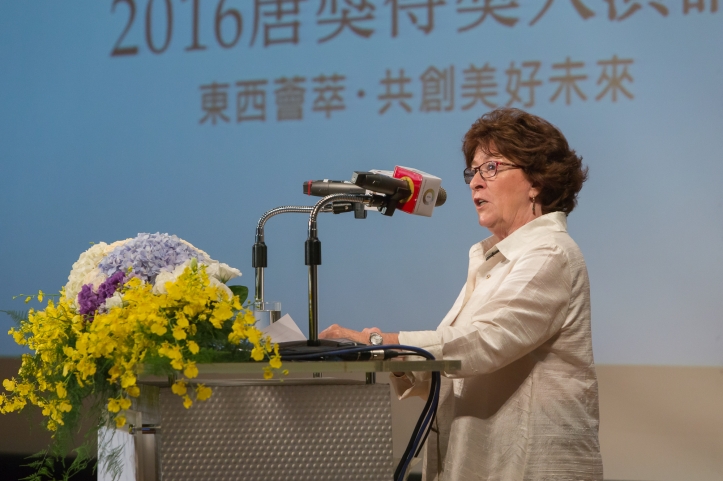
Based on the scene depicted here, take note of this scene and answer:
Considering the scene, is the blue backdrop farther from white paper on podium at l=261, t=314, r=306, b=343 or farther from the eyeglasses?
white paper on podium at l=261, t=314, r=306, b=343

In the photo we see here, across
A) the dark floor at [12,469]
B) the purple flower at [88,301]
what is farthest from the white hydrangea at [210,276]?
the dark floor at [12,469]

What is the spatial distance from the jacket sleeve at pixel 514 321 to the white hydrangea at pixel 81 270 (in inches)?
25.1

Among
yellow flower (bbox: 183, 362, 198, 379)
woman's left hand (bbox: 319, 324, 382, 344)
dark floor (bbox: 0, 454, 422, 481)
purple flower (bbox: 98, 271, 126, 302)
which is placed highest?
purple flower (bbox: 98, 271, 126, 302)

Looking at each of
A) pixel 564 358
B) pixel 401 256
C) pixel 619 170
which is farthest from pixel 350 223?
pixel 564 358

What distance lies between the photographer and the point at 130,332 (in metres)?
1.37

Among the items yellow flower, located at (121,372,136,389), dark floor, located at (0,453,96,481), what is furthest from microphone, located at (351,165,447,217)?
dark floor, located at (0,453,96,481)

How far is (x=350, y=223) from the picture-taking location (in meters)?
3.49

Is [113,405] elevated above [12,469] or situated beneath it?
elevated above

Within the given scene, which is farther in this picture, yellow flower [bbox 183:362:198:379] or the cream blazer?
the cream blazer

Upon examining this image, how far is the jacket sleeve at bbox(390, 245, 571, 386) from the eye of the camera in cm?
171

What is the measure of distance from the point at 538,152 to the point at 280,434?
106 cm

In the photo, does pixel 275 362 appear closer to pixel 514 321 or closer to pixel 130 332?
pixel 130 332

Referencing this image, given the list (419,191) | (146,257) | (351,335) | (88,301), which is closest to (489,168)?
(419,191)

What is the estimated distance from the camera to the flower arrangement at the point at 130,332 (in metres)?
1.35
